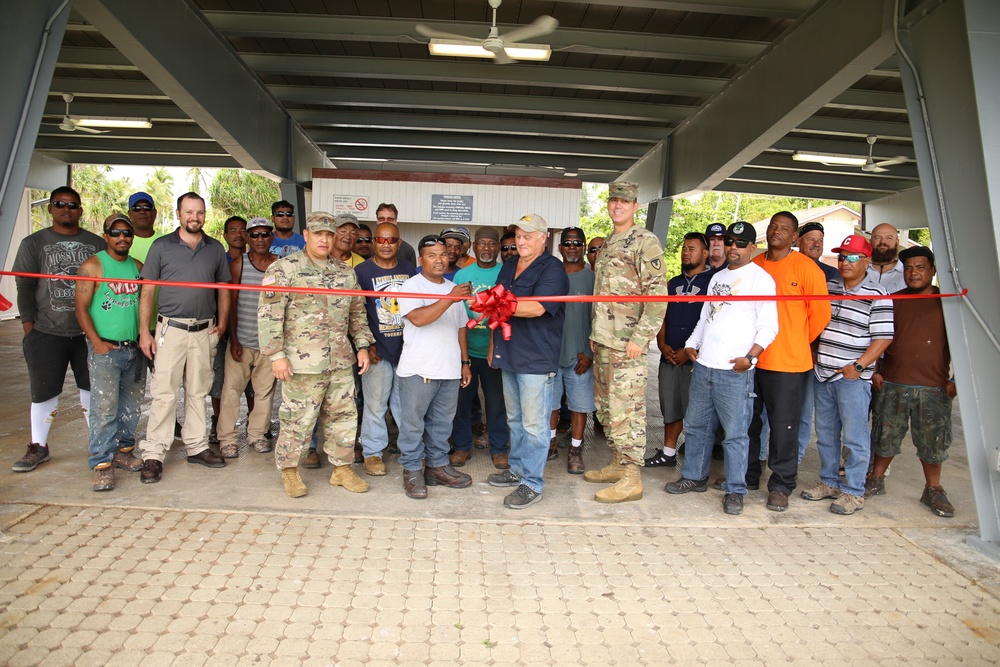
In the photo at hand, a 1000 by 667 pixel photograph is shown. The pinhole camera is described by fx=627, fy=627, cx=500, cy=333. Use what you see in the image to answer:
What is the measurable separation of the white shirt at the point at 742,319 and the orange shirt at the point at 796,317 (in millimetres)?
179

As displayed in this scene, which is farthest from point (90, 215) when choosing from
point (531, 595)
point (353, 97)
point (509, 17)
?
point (531, 595)

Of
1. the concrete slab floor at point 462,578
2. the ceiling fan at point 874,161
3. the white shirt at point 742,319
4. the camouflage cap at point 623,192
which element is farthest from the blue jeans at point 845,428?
the ceiling fan at point 874,161

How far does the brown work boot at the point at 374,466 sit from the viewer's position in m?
4.63

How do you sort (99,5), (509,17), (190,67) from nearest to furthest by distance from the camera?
(99,5)
(190,67)
(509,17)

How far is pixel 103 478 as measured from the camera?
160 inches

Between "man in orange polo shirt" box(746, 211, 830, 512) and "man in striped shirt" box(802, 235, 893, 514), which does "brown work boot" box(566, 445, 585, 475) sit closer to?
"man in orange polo shirt" box(746, 211, 830, 512)

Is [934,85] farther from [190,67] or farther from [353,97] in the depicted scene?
[353,97]

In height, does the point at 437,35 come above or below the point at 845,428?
above

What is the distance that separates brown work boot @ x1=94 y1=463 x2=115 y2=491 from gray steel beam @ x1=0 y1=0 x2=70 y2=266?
145cm

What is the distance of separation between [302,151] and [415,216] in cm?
323

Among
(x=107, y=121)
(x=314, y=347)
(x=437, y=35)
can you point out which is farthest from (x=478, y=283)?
(x=107, y=121)

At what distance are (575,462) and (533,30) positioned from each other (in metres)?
3.83

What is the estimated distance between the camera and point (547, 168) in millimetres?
13242

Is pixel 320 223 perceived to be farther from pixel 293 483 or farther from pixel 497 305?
pixel 293 483
